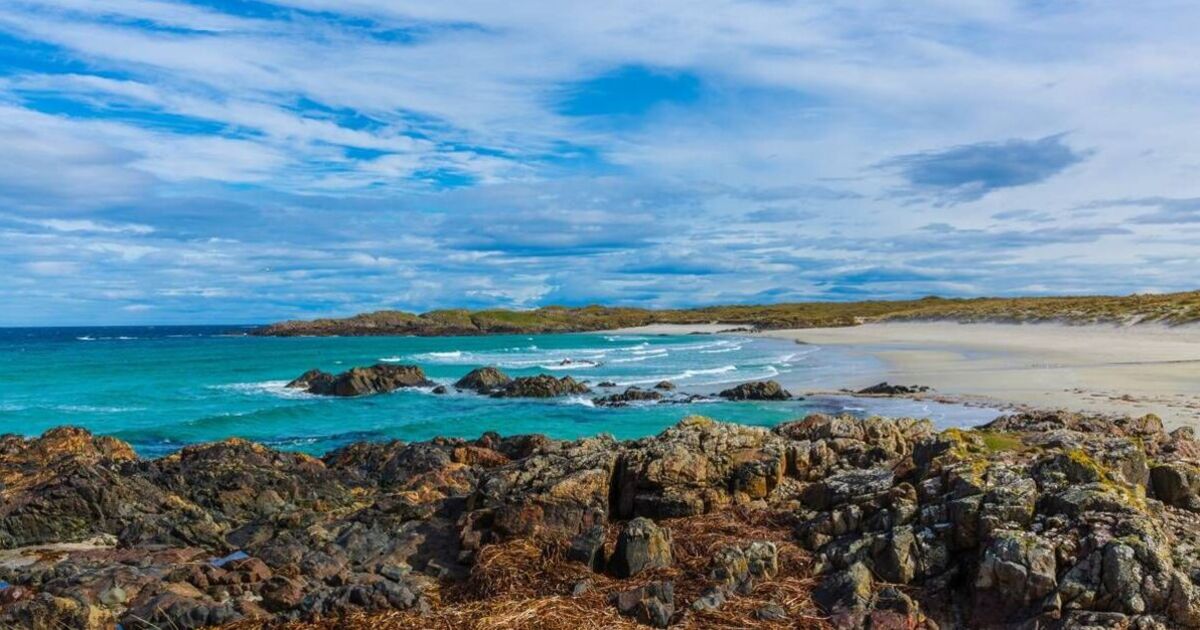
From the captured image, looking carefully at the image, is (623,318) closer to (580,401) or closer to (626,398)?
(580,401)

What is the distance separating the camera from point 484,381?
135 feet

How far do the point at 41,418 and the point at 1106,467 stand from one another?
38.7 meters

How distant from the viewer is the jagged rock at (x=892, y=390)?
29.6m

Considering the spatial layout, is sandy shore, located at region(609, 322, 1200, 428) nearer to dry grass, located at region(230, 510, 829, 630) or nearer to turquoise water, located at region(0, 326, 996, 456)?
turquoise water, located at region(0, 326, 996, 456)

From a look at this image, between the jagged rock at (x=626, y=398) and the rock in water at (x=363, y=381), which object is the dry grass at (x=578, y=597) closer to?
the jagged rock at (x=626, y=398)

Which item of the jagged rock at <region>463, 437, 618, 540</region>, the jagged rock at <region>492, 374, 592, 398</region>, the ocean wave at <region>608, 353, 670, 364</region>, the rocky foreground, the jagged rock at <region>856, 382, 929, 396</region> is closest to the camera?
the rocky foreground

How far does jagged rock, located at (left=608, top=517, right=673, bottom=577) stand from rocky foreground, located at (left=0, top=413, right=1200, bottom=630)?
0.7 inches

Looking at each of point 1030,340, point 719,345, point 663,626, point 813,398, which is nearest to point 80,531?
point 663,626

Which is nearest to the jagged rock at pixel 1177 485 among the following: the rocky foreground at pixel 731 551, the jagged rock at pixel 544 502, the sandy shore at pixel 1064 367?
the rocky foreground at pixel 731 551

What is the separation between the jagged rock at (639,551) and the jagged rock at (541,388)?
98.9 feet

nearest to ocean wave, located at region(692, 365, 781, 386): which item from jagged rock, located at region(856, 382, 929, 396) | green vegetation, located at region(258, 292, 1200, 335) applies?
jagged rock, located at region(856, 382, 929, 396)

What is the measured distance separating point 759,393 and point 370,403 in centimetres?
1694

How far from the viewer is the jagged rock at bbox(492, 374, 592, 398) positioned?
37.8m

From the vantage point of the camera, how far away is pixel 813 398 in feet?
103
